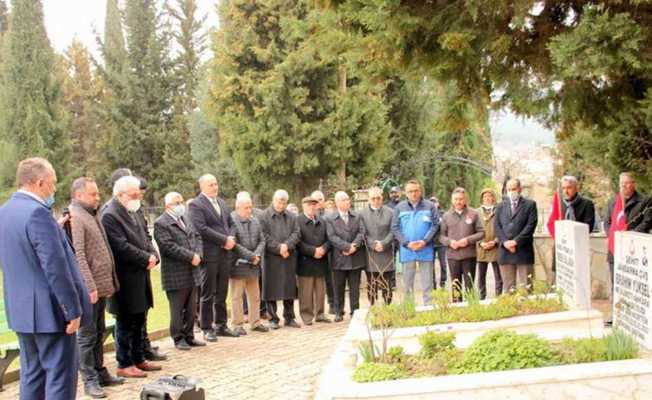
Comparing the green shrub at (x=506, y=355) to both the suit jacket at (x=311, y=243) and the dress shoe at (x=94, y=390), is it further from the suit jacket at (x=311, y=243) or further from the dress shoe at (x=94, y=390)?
the suit jacket at (x=311, y=243)

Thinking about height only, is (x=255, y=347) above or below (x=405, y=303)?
below

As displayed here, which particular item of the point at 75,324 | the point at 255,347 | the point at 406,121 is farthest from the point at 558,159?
the point at 75,324

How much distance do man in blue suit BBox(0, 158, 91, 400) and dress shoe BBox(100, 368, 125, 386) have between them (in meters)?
1.60

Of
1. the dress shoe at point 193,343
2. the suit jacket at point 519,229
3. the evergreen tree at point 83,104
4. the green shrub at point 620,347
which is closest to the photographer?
the green shrub at point 620,347

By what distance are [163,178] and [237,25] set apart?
17660 millimetres

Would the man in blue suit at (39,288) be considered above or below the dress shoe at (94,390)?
above

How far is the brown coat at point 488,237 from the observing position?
387 inches

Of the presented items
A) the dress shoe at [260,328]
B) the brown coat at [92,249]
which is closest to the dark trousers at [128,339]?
the brown coat at [92,249]

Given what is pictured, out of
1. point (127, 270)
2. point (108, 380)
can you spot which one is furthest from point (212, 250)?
point (108, 380)

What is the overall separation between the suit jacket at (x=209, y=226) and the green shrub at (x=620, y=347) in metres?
5.23

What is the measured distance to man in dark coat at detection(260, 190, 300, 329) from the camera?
9.65 meters

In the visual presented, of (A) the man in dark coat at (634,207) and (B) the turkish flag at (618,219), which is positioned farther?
(B) the turkish flag at (618,219)

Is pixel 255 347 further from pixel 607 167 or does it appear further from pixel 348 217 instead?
pixel 607 167

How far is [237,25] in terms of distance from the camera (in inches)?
717
